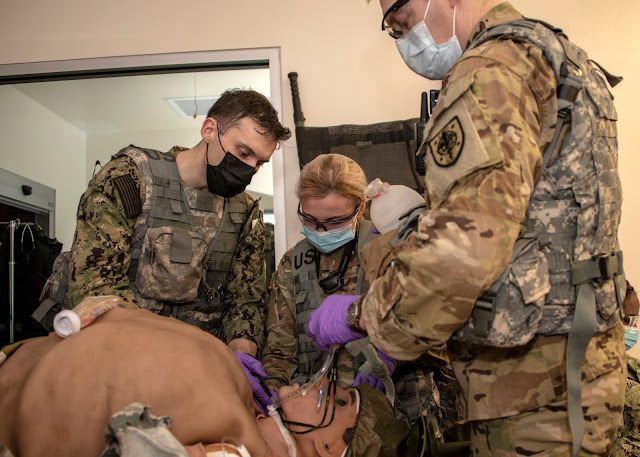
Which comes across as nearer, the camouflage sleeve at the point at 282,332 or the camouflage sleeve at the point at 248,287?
the camouflage sleeve at the point at 282,332

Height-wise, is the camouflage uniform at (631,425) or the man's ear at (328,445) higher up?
the man's ear at (328,445)

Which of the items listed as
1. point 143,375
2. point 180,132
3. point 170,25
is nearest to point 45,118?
point 180,132

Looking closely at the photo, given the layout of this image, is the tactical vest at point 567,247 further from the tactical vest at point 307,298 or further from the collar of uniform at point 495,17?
the tactical vest at point 307,298

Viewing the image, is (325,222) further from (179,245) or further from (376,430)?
(376,430)

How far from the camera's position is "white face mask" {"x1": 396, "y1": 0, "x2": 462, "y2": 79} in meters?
1.37

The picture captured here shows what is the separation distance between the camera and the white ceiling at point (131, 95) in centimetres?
389

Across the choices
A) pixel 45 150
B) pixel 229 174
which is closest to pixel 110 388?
pixel 229 174

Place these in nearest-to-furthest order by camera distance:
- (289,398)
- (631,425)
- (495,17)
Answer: (495,17) < (289,398) < (631,425)

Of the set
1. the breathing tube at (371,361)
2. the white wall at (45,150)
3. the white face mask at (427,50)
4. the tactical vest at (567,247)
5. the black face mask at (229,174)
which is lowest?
the breathing tube at (371,361)

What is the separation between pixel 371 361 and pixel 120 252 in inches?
41.3

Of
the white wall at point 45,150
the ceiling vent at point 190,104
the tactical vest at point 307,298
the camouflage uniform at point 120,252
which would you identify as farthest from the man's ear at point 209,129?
the white wall at point 45,150

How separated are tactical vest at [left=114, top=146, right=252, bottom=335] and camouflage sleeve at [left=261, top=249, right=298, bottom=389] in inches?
9.6

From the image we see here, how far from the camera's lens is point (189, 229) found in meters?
2.34

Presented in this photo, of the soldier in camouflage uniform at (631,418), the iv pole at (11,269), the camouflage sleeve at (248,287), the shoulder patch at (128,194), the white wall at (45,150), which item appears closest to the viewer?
the soldier in camouflage uniform at (631,418)
